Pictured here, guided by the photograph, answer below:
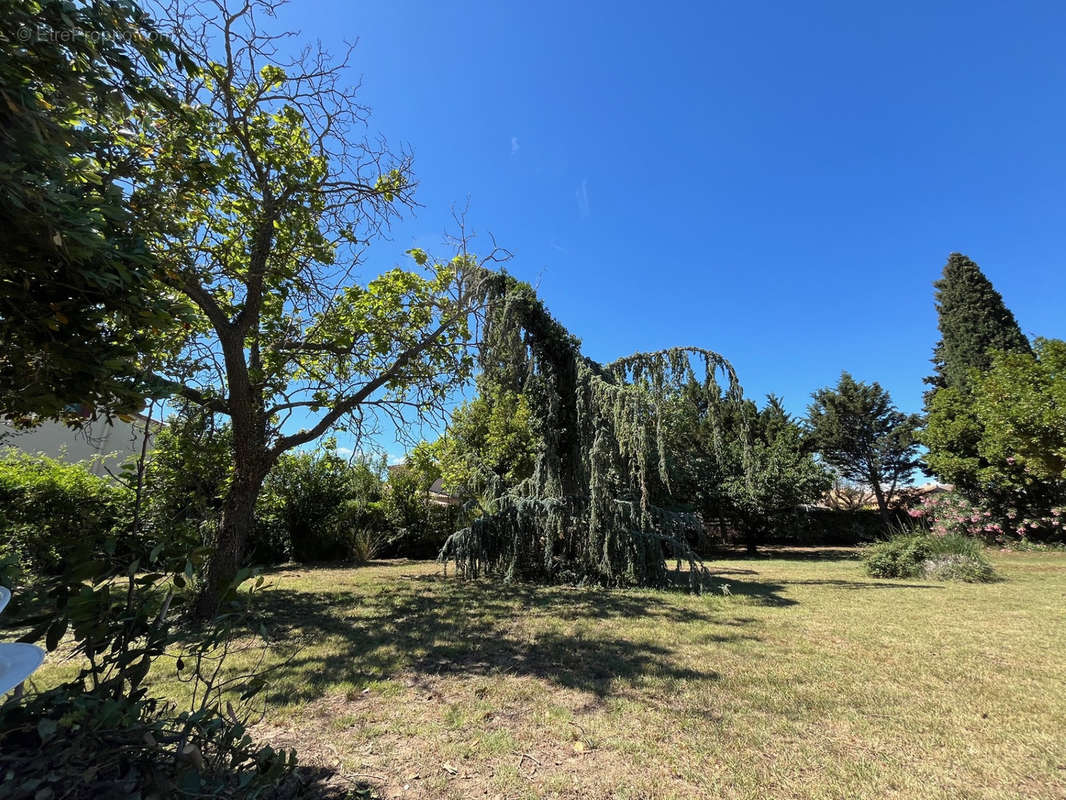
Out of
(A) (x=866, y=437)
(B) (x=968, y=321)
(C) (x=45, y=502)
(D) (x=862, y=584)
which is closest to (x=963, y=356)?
(B) (x=968, y=321)

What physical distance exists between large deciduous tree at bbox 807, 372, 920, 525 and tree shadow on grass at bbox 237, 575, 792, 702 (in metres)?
19.9

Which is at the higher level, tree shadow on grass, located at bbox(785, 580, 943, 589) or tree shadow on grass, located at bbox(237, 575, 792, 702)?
tree shadow on grass, located at bbox(785, 580, 943, 589)

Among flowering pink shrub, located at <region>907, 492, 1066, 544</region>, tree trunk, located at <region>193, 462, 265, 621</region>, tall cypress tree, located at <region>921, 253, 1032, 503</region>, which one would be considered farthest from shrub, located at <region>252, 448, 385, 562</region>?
tall cypress tree, located at <region>921, 253, 1032, 503</region>

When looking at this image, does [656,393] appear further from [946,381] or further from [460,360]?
[946,381]

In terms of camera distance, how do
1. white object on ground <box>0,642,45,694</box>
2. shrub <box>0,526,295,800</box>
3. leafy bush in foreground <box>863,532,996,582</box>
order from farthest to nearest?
leafy bush in foreground <box>863,532,996,582</box>
shrub <box>0,526,295,800</box>
white object on ground <box>0,642,45,694</box>

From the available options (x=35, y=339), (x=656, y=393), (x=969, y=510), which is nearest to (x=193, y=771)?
(x=35, y=339)

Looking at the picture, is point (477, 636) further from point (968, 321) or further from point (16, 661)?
point (968, 321)

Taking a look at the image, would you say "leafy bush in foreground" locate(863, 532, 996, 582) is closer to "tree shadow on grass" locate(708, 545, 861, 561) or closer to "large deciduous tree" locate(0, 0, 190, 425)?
"tree shadow on grass" locate(708, 545, 861, 561)

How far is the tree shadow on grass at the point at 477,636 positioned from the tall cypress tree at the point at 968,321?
19.7 metres

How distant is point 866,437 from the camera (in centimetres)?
2377

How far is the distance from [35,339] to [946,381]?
29.9 metres

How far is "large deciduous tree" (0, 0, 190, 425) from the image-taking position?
1509 millimetres

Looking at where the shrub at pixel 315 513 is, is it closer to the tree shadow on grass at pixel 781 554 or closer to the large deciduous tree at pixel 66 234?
the large deciduous tree at pixel 66 234

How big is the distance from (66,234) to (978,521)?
2596 centimetres
